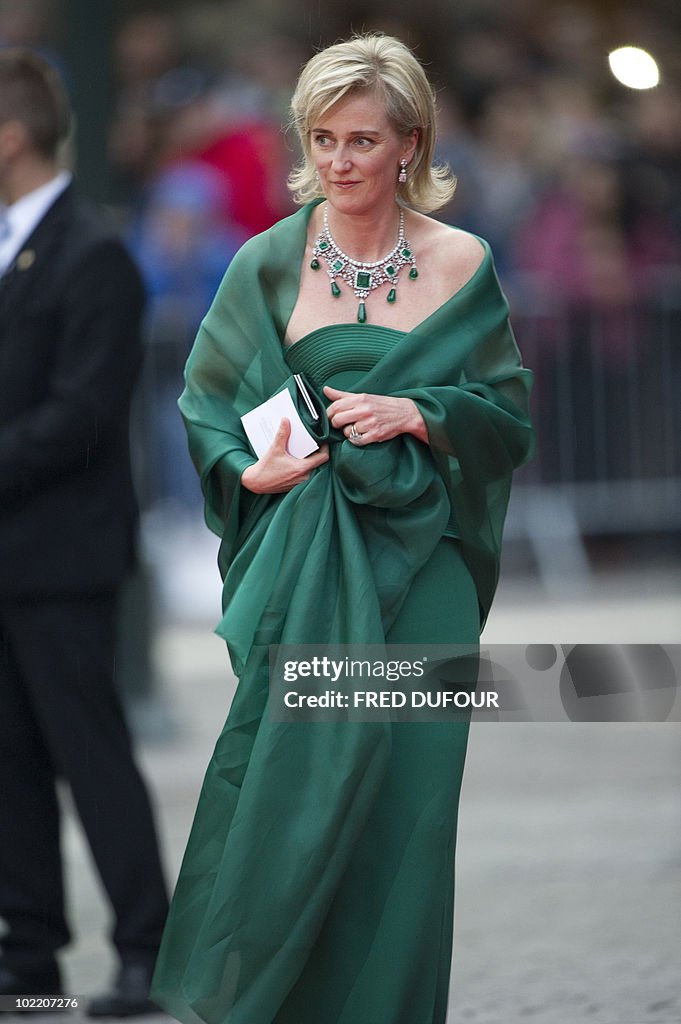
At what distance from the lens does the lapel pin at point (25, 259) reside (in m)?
4.43

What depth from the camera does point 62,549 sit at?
4422 millimetres

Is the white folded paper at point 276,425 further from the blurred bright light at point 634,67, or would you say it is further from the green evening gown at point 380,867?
the blurred bright light at point 634,67

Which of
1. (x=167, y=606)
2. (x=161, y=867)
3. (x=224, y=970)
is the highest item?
(x=167, y=606)

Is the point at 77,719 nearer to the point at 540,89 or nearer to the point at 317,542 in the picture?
the point at 317,542

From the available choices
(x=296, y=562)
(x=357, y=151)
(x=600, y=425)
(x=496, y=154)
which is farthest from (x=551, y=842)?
(x=357, y=151)

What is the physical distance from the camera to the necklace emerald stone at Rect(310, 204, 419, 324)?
3600 mm

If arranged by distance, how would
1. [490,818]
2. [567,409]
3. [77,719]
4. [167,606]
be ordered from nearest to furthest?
[77,719] → [490,818] → [567,409] → [167,606]

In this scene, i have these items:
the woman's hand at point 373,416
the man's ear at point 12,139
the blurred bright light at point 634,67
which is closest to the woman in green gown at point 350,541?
the woman's hand at point 373,416

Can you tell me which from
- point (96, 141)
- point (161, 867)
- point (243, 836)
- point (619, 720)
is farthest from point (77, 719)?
point (96, 141)

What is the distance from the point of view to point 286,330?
3633mm

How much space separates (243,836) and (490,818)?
2.17 metres

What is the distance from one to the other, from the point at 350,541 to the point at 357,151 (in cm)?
72

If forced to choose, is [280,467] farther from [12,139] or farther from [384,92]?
[12,139]
